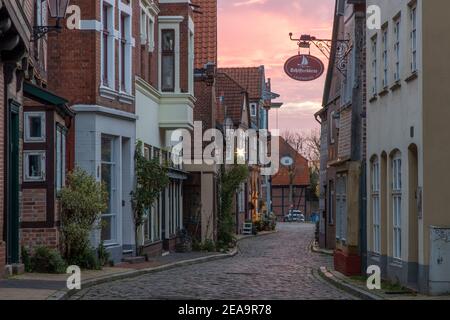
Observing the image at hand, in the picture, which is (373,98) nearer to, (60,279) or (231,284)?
(231,284)

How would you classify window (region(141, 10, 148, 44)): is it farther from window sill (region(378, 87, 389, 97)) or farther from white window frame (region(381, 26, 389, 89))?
window sill (region(378, 87, 389, 97))

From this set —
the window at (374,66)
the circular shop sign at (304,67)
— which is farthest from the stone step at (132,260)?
the window at (374,66)

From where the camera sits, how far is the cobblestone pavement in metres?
18.1

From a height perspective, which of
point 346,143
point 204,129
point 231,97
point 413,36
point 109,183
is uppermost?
point 231,97

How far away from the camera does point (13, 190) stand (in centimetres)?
1956

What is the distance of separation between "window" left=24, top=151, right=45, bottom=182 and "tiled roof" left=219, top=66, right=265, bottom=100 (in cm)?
5379

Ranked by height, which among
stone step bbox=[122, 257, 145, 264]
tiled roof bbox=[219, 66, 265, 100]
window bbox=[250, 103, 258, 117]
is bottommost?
stone step bbox=[122, 257, 145, 264]

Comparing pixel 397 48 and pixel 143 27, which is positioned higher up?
pixel 143 27

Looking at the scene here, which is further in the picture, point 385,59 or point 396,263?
point 385,59

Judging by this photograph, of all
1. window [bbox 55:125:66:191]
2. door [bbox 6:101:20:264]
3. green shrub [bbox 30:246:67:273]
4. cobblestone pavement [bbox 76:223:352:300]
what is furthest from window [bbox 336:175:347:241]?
door [bbox 6:101:20:264]

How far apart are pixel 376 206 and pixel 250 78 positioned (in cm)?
5350

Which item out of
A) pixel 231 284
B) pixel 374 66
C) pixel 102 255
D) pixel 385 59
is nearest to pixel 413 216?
pixel 231 284

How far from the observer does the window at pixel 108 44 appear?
25844 millimetres

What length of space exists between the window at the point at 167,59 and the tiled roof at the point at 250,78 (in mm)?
40826
